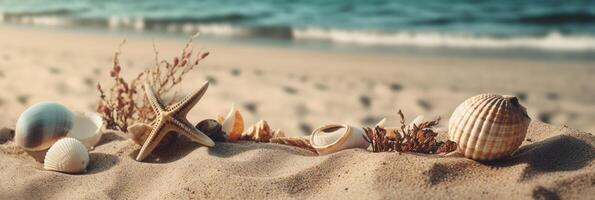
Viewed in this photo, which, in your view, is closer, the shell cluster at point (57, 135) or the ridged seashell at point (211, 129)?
the shell cluster at point (57, 135)

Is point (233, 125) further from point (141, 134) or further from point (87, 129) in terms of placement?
point (87, 129)

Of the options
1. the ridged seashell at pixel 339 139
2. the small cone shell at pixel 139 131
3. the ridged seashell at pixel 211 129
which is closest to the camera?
Result: the ridged seashell at pixel 339 139

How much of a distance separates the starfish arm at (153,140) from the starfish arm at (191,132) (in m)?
0.06

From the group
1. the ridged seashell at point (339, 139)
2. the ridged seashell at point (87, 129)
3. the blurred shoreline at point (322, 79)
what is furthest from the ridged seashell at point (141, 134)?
the blurred shoreline at point (322, 79)

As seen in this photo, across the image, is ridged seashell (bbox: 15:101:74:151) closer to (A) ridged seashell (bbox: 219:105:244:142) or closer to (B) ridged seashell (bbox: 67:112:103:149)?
(B) ridged seashell (bbox: 67:112:103:149)

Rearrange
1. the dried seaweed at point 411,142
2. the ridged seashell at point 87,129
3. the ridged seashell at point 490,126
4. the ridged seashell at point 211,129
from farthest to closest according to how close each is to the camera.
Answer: the ridged seashell at point 87,129 < the ridged seashell at point 211,129 < the dried seaweed at point 411,142 < the ridged seashell at point 490,126

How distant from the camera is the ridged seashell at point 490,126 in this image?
2.71m

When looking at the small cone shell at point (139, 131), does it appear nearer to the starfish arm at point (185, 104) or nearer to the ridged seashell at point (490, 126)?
the starfish arm at point (185, 104)

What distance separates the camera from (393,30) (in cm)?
1255

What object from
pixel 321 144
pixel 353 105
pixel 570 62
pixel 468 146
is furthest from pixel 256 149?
pixel 570 62

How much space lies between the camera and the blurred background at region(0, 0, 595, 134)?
20.2 ft

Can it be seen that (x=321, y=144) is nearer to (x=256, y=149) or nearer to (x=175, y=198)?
(x=256, y=149)

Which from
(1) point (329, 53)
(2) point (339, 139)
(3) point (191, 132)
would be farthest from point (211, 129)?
(1) point (329, 53)

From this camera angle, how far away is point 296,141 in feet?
11.5
